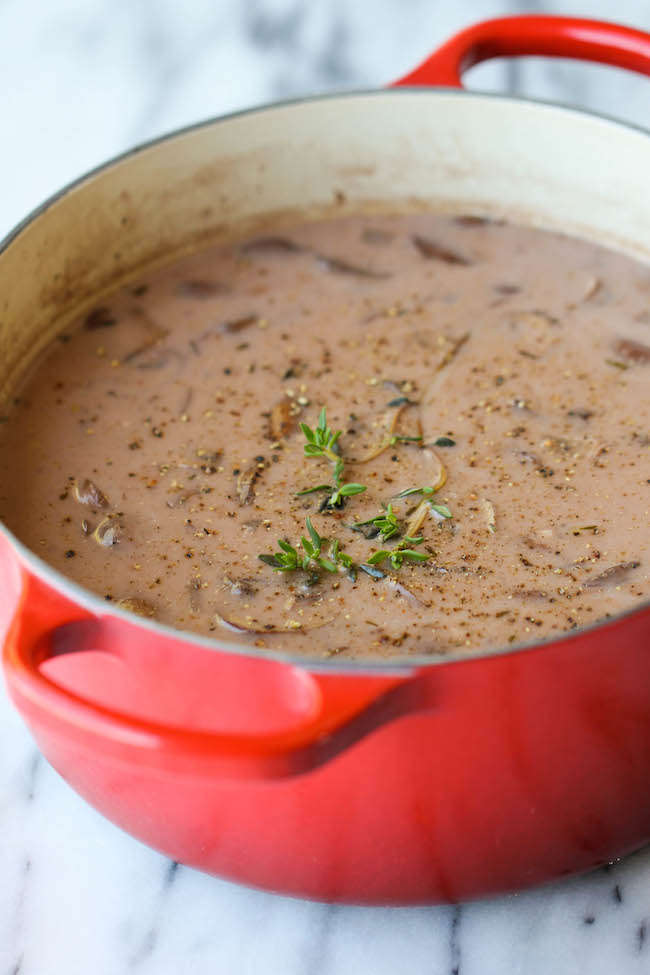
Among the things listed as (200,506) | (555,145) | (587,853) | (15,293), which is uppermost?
(555,145)

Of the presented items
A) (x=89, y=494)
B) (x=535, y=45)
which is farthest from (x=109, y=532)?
(x=535, y=45)

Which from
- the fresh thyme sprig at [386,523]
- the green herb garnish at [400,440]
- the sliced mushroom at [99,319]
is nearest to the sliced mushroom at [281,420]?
the green herb garnish at [400,440]

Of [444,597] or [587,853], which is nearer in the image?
[587,853]

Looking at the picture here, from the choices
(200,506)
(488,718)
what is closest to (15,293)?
(200,506)

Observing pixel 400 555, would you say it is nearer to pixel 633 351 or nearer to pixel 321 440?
pixel 321 440

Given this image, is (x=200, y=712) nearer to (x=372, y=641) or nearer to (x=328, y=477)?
(x=372, y=641)

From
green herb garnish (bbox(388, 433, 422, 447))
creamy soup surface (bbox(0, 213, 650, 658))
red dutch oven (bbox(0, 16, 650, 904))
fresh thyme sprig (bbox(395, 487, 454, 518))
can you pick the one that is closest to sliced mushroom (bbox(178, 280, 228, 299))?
creamy soup surface (bbox(0, 213, 650, 658))

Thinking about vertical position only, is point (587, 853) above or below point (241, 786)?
below
